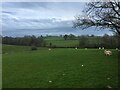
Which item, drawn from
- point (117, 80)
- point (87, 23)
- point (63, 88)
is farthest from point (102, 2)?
point (63, 88)

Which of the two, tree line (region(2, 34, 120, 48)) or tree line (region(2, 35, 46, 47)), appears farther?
tree line (region(2, 35, 46, 47))

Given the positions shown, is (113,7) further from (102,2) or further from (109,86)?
(109,86)

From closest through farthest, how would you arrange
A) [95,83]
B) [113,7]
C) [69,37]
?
[95,83] < [113,7] < [69,37]

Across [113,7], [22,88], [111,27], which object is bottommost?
[22,88]

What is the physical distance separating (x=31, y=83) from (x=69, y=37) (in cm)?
9843

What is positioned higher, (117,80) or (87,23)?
(87,23)

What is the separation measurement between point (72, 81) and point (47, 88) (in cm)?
241

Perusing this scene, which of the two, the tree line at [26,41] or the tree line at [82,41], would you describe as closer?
the tree line at [82,41]

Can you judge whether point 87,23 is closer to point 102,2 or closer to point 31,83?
point 102,2

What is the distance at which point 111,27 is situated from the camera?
3719cm

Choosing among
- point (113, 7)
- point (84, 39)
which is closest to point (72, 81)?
point (113, 7)

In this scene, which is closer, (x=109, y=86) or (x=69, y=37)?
(x=109, y=86)

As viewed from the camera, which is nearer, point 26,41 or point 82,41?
point 82,41

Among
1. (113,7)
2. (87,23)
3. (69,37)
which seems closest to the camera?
(113,7)
